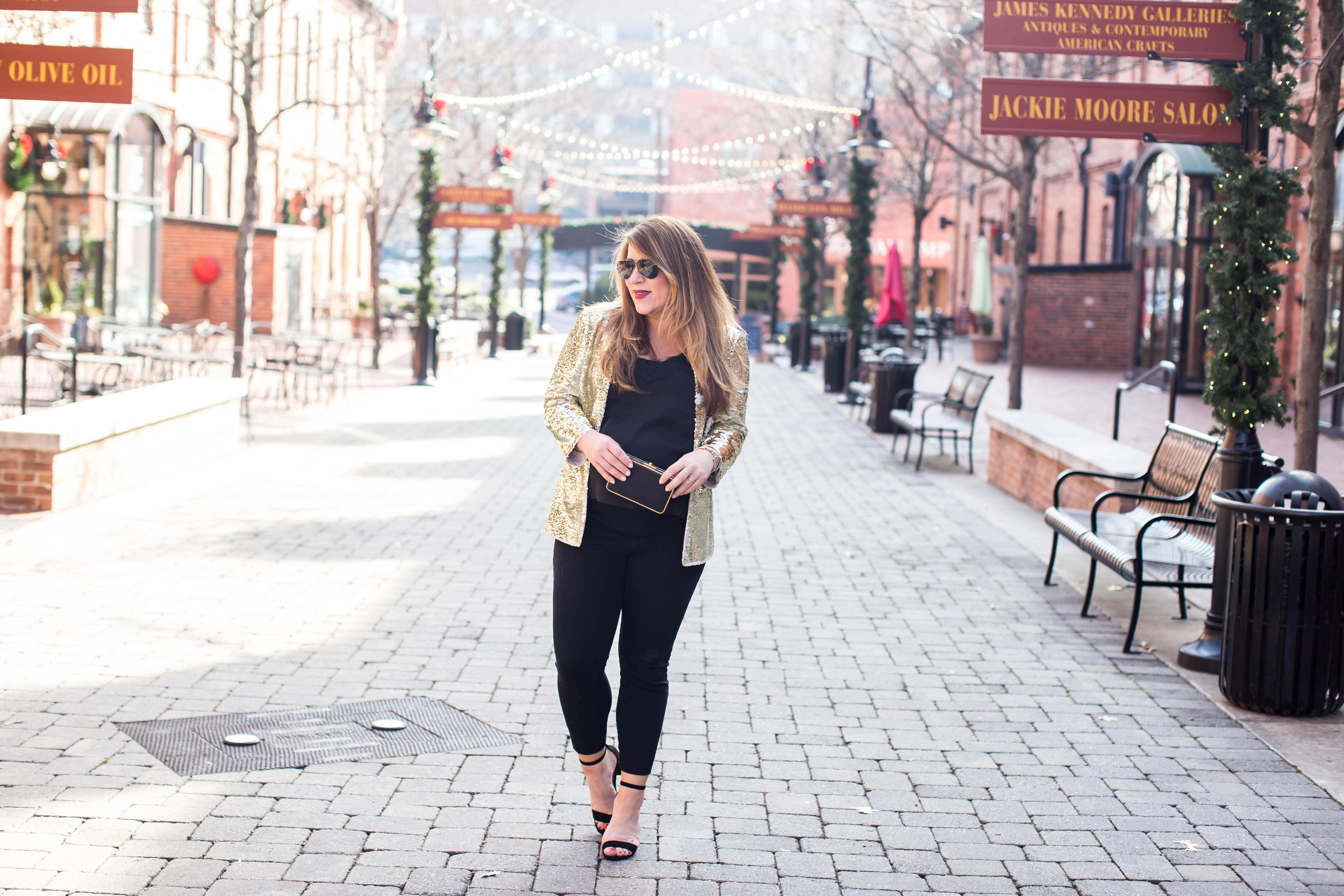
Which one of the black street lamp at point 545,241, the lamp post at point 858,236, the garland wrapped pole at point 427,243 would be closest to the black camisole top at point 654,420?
the lamp post at point 858,236

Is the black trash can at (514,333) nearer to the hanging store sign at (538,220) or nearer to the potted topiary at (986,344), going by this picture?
the hanging store sign at (538,220)

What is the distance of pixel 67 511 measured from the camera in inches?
376

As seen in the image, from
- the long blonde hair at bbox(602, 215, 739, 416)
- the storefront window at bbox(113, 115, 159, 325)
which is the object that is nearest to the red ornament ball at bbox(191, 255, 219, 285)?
the storefront window at bbox(113, 115, 159, 325)

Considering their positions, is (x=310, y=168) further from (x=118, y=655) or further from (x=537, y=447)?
(x=118, y=655)

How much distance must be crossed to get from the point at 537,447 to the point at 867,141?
8.37 meters

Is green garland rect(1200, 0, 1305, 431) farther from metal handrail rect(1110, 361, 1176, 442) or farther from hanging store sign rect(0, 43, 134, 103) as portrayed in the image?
hanging store sign rect(0, 43, 134, 103)

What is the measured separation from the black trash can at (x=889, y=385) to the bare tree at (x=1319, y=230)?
32.2 feet

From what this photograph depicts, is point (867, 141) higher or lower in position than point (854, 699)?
higher

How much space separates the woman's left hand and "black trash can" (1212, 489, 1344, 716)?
2874 millimetres

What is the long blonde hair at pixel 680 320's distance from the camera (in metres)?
3.95

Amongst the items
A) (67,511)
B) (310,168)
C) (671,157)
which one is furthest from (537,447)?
(671,157)

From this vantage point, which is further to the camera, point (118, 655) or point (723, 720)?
point (118, 655)

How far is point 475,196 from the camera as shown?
21203 millimetres

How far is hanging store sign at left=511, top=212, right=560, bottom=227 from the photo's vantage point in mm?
26719
